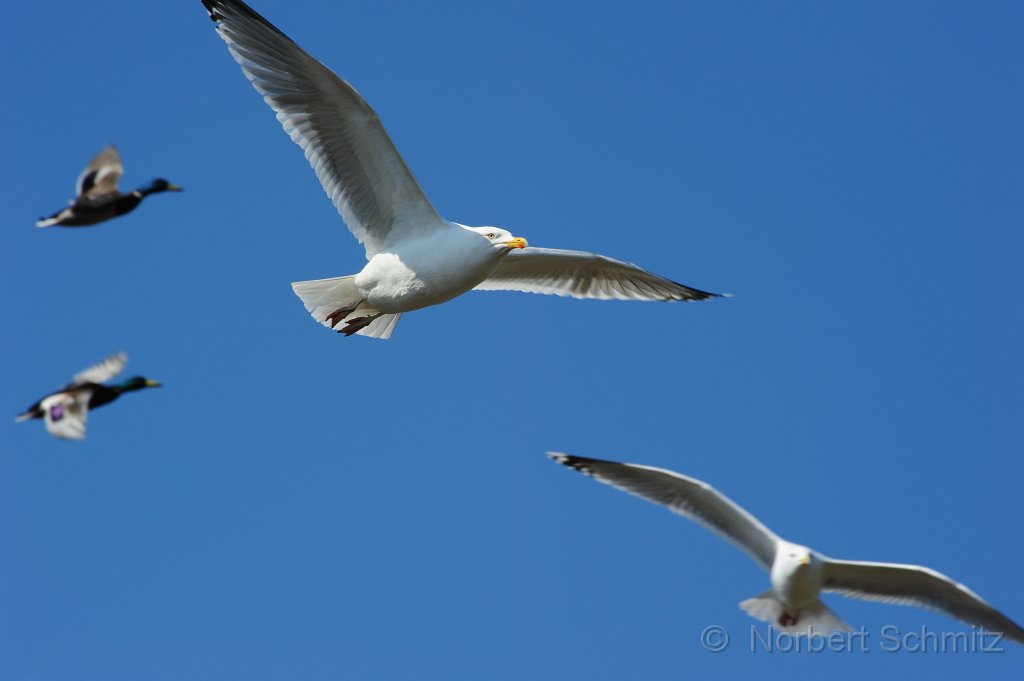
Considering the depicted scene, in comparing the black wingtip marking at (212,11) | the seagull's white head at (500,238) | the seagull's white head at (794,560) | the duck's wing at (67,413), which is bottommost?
the duck's wing at (67,413)

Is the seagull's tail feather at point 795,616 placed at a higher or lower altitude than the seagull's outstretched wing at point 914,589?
lower

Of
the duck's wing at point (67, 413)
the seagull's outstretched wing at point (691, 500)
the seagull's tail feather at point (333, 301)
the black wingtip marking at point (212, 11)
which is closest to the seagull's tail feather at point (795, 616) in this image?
the seagull's outstretched wing at point (691, 500)

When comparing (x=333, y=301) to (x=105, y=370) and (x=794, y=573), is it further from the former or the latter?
(x=794, y=573)

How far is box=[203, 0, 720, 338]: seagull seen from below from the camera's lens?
26.0ft

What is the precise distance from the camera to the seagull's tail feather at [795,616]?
9422 mm

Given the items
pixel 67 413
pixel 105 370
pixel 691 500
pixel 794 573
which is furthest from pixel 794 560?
pixel 67 413

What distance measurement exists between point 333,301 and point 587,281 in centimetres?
218

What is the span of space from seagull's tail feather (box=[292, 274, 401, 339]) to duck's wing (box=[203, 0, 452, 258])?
0.45 meters

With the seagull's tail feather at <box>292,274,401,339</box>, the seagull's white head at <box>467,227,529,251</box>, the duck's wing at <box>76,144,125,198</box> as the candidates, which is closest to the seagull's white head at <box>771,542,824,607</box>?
the seagull's white head at <box>467,227,529,251</box>

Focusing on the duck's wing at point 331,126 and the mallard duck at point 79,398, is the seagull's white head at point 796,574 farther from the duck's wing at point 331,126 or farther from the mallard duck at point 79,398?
the mallard duck at point 79,398

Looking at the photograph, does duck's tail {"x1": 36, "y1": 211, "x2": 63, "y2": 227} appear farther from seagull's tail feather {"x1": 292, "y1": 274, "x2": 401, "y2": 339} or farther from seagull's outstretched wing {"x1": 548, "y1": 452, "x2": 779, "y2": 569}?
seagull's outstretched wing {"x1": 548, "y1": 452, "x2": 779, "y2": 569}

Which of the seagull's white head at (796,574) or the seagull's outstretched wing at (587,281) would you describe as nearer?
the seagull's white head at (796,574)

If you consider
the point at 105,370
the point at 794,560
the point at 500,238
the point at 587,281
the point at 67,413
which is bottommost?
the point at 67,413

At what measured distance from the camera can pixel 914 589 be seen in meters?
9.22
